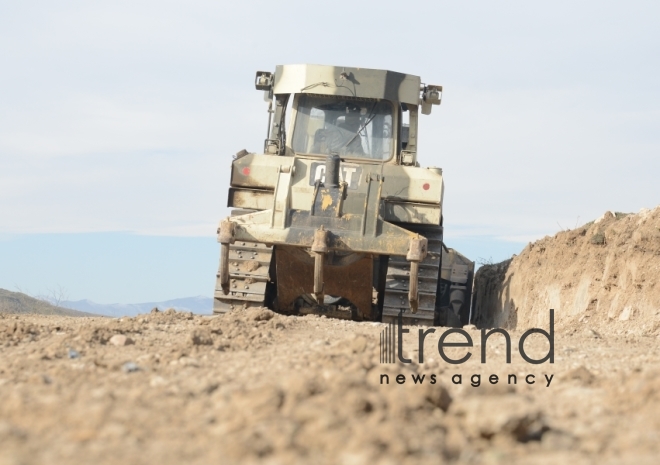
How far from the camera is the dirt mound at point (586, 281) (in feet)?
40.4

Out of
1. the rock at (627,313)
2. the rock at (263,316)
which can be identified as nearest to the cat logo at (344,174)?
the rock at (263,316)

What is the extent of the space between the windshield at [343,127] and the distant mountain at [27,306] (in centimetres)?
932

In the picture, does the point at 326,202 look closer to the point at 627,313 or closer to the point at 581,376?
the point at 627,313

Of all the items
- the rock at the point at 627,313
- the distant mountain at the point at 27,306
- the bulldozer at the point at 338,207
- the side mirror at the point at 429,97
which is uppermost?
the side mirror at the point at 429,97

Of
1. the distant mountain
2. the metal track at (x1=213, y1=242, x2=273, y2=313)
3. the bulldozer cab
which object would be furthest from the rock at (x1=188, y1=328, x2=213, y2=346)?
the distant mountain

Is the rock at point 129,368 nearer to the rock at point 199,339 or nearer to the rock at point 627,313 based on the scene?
the rock at point 199,339

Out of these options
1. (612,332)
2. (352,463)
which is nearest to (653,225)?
(612,332)

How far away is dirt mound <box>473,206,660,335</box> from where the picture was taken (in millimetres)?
12328

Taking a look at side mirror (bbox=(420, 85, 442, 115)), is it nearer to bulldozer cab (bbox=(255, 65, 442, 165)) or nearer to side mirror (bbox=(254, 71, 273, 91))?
bulldozer cab (bbox=(255, 65, 442, 165))

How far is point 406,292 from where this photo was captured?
11891 mm

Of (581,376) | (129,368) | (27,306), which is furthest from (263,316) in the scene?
(27,306)

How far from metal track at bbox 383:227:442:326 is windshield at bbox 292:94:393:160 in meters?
1.66

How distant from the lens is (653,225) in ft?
42.8

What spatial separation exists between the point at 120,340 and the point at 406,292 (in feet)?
16.2
